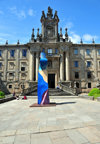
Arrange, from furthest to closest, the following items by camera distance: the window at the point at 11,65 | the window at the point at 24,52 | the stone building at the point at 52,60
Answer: the window at the point at 24,52 → the window at the point at 11,65 → the stone building at the point at 52,60

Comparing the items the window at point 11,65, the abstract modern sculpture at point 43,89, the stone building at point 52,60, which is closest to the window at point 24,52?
the stone building at point 52,60

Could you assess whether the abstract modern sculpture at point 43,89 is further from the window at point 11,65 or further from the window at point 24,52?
the window at point 11,65

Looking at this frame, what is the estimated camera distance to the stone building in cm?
3334

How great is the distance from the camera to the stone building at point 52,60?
109ft

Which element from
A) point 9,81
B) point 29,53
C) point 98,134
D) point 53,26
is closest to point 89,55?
point 53,26

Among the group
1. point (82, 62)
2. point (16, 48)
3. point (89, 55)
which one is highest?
point (16, 48)

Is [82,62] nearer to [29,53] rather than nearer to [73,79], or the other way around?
[73,79]

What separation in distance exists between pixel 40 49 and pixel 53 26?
9.37 metres

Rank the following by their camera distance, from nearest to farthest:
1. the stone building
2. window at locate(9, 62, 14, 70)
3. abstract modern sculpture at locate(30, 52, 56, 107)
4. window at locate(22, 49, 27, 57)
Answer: abstract modern sculpture at locate(30, 52, 56, 107)
the stone building
window at locate(9, 62, 14, 70)
window at locate(22, 49, 27, 57)

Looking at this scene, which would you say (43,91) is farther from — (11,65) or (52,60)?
(11,65)

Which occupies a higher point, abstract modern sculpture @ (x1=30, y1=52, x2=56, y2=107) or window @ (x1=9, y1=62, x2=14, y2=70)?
window @ (x1=9, y1=62, x2=14, y2=70)

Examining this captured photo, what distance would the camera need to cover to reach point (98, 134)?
14.4ft

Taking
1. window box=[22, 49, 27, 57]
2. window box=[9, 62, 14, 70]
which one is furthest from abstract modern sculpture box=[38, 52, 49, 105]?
window box=[9, 62, 14, 70]

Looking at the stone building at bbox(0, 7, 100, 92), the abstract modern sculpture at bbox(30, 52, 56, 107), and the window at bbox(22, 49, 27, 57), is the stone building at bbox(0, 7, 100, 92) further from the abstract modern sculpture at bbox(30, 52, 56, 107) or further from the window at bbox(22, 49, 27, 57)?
the abstract modern sculpture at bbox(30, 52, 56, 107)
